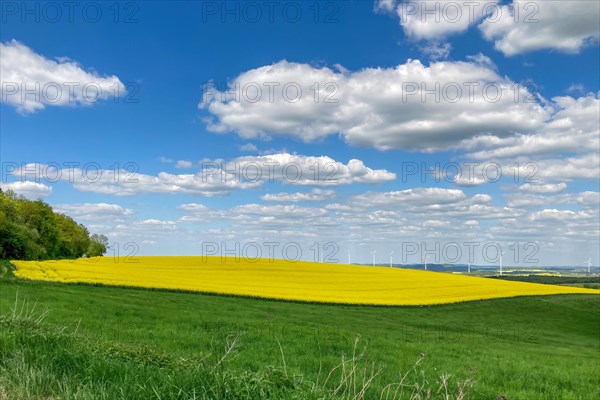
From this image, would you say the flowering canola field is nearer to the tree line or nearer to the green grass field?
the green grass field

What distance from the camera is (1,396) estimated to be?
463 centimetres

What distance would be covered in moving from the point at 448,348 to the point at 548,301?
40.1m

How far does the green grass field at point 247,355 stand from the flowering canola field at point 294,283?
504cm

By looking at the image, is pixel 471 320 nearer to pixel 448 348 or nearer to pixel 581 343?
pixel 581 343

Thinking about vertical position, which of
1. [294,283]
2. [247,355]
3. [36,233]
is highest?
[36,233]

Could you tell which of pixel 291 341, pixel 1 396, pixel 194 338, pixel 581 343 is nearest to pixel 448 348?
pixel 291 341

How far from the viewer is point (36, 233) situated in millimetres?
82438

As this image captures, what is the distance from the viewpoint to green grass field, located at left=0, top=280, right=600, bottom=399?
4.97m

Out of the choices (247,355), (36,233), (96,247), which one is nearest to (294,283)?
(247,355)

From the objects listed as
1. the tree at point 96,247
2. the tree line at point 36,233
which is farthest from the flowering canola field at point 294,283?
the tree at point 96,247

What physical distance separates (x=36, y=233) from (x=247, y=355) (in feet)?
268

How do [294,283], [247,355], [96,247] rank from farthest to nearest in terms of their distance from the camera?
[96,247] → [294,283] → [247,355]

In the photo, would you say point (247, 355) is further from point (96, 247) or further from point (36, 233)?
point (96, 247)

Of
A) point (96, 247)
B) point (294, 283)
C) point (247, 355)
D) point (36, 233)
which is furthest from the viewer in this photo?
point (96, 247)
